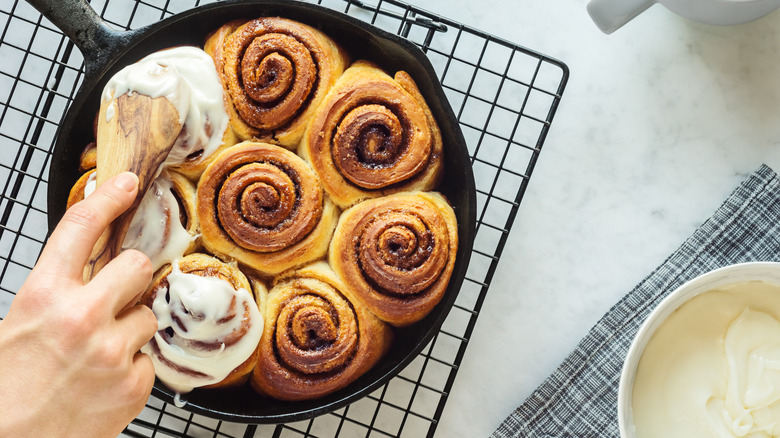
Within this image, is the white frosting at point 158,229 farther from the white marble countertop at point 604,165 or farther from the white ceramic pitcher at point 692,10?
the white ceramic pitcher at point 692,10

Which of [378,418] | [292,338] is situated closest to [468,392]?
[378,418]

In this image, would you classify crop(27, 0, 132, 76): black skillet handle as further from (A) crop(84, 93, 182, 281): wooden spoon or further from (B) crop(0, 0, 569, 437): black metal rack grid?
(B) crop(0, 0, 569, 437): black metal rack grid

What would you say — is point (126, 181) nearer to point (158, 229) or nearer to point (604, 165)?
point (158, 229)

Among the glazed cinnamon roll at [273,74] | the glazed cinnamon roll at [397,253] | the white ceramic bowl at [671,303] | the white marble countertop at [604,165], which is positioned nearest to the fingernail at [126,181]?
the glazed cinnamon roll at [273,74]

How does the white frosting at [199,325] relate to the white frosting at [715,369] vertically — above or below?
below

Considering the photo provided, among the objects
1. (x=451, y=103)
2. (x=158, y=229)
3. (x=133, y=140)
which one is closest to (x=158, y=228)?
(x=158, y=229)

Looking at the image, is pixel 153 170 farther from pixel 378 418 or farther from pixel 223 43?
pixel 378 418
